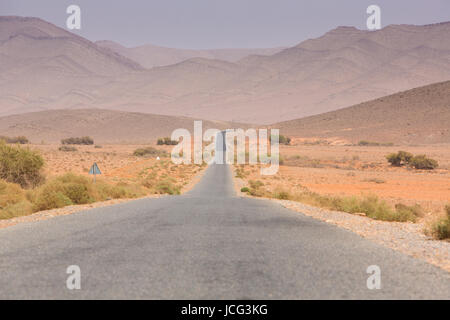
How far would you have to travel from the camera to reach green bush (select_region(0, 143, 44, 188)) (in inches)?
1131

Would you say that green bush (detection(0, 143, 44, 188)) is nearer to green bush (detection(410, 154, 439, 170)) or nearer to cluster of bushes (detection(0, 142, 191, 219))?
cluster of bushes (detection(0, 142, 191, 219))

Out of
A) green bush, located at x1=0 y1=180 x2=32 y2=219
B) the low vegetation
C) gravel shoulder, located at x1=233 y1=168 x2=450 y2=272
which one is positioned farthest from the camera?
the low vegetation

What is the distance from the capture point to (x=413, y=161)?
56656mm

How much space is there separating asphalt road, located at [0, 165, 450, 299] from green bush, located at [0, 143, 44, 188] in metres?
17.7

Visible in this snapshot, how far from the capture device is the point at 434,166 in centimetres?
5497

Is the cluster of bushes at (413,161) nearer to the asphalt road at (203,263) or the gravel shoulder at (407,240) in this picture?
the gravel shoulder at (407,240)

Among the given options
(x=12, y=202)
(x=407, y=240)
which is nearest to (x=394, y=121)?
(x=12, y=202)

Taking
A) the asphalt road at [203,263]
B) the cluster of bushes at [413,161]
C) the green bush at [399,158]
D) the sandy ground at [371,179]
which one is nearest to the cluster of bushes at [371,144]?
the sandy ground at [371,179]

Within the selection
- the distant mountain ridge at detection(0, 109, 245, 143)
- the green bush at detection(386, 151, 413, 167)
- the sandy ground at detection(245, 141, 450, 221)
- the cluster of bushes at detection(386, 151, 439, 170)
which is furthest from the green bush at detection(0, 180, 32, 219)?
the distant mountain ridge at detection(0, 109, 245, 143)

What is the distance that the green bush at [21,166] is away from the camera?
28734 mm

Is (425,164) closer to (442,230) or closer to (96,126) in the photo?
(442,230)

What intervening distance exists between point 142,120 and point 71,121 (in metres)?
22.4

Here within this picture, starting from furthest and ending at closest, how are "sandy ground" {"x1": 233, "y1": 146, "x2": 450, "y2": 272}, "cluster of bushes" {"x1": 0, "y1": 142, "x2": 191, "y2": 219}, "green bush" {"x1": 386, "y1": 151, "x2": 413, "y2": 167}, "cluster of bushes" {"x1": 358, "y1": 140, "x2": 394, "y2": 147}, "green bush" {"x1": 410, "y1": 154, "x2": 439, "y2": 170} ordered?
"cluster of bushes" {"x1": 358, "y1": 140, "x2": 394, "y2": 147} → "green bush" {"x1": 386, "y1": 151, "x2": 413, "y2": 167} → "green bush" {"x1": 410, "y1": 154, "x2": 439, "y2": 170} → "cluster of bushes" {"x1": 0, "y1": 142, "x2": 191, "y2": 219} → "sandy ground" {"x1": 233, "y1": 146, "x2": 450, "y2": 272}
